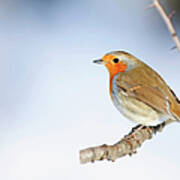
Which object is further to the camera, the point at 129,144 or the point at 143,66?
the point at 143,66

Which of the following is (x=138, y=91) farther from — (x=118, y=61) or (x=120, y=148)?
(x=120, y=148)

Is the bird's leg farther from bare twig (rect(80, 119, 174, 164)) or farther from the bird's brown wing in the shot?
the bird's brown wing

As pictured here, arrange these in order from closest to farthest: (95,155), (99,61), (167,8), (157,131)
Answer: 1. (95,155)
2. (99,61)
3. (157,131)
4. (167,8)

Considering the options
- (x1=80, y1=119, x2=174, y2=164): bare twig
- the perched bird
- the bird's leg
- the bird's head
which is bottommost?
(x1=80, y1=119, x2=174, y2=164): bare twig

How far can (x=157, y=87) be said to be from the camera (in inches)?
52.4

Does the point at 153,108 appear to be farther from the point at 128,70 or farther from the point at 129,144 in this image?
the point at 129,144

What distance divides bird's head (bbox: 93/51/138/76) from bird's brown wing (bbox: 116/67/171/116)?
33mm

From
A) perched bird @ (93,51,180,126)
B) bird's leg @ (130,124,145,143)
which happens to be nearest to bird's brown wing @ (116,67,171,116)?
perched bird @ (93,51,180,126)

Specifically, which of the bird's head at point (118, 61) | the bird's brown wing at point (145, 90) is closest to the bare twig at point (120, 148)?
the bird's brown wing at point (145, 90)

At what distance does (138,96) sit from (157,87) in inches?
3.4

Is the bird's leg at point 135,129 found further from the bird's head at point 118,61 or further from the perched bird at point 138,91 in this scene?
the bird's head at point 118,61

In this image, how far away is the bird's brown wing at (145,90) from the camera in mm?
1309

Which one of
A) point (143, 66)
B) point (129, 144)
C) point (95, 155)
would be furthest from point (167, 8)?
point (95, 155)

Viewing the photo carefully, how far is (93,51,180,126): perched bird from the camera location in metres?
1.31
